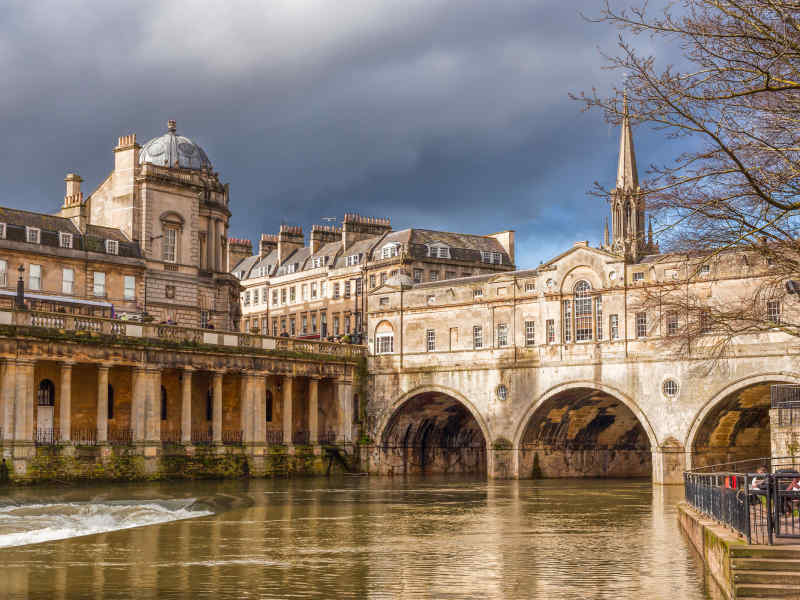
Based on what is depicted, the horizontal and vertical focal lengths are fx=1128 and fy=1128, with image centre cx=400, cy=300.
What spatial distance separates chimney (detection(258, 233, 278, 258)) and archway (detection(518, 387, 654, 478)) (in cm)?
5272

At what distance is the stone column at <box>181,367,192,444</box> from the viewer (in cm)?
5356

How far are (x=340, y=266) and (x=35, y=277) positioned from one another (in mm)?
37257

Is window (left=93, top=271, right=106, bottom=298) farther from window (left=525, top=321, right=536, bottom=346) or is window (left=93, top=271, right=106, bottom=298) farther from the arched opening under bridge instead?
the arched opening under bridge

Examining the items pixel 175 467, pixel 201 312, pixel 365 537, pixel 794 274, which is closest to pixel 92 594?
pixel 365 537

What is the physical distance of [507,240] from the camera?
94.4 m

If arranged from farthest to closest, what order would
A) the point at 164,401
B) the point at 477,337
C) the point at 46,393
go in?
the point at 477,337
the point at 164,401
the point at 46,393

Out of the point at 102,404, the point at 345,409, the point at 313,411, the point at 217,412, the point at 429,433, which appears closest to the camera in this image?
the point at 102,404

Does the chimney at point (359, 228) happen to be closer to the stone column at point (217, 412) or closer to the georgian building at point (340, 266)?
the georgian building at point (340, 266)

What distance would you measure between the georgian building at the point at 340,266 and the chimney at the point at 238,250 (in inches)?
108

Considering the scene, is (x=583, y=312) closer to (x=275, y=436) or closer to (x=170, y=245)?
(x=275, y=436)

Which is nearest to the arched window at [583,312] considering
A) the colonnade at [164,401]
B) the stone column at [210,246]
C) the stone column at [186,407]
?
the colonnade at [164,401]

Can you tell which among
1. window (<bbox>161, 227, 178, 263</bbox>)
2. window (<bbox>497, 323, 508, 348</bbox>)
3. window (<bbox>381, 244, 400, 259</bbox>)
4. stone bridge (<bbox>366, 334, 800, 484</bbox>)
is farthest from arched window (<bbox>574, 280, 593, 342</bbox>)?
window (<bbox>381, 244, 400, 259</bbox>)

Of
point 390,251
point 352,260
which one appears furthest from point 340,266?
point 390,251

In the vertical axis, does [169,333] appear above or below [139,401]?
above
